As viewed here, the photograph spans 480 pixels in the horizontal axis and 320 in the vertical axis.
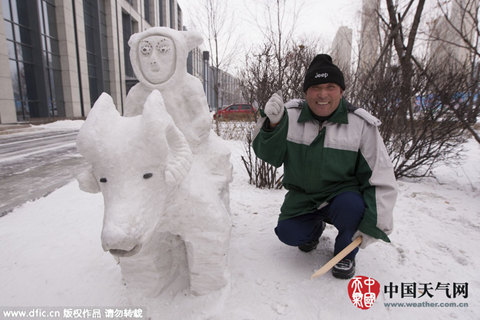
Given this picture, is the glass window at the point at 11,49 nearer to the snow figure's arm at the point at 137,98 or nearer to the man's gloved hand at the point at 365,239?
the snow figure's arm at the point at 137,98

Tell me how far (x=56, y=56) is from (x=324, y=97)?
46.2 feet

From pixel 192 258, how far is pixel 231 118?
8607mm

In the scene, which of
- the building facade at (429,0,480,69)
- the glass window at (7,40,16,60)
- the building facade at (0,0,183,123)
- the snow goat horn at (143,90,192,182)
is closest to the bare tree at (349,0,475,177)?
the building facade at (429,0,480,69)

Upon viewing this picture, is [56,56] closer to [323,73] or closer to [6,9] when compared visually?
[6,9]

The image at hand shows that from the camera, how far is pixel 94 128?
1172 mm

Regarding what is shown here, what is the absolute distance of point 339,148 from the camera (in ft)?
6.07

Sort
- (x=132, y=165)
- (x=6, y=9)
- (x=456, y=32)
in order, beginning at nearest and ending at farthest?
(x=132, y=165), (x=456, y=32), (x=6, y=9)

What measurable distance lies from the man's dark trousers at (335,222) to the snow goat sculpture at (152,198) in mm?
611

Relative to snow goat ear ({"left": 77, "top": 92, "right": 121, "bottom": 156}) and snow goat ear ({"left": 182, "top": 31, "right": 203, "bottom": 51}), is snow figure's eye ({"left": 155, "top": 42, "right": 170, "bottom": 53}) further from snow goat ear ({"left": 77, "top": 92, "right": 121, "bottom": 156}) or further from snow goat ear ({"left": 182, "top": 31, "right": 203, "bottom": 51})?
snow goat ear ({"left": 77, "top": 92, "right": 121, "bottom": 156})

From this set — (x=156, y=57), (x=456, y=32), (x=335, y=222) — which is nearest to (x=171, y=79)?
(x=156, y=57)

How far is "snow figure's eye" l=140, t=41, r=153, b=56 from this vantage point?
1.67m

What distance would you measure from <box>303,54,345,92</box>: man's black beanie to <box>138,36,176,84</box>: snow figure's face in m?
0.90

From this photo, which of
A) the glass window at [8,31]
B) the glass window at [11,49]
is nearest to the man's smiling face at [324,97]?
the glass window at [11,49]

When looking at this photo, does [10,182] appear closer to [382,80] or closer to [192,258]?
[192,258]
